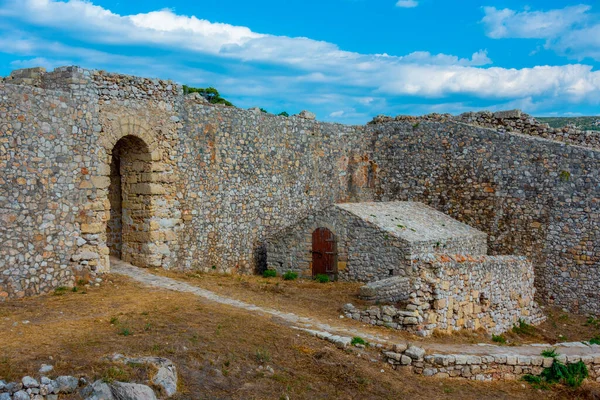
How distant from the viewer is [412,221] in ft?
64.3

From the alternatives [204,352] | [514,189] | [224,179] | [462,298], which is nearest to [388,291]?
[462,298]

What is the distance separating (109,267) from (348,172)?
1094 centimetres

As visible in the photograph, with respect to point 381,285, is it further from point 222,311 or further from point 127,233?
point 127,233

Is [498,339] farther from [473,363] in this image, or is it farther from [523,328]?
[473,363]

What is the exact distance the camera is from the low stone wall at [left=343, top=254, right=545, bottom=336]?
45.8ft

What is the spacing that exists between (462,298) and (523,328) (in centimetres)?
337

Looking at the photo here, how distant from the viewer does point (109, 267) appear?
Answer: 50.8ft

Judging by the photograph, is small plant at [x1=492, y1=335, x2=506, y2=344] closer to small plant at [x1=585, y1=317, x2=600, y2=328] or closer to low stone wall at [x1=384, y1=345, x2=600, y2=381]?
low stone wall at [x1=384, y1=345, x2=600, y2=381]

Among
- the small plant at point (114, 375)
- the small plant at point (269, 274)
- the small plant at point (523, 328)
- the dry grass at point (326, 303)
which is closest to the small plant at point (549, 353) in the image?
the dry grass at point (326, 303)

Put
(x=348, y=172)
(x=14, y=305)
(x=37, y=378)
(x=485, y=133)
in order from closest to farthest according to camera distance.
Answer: (x=37, y=378), (x=14, y=305), (x=485, y=133), (x=348, y=172)

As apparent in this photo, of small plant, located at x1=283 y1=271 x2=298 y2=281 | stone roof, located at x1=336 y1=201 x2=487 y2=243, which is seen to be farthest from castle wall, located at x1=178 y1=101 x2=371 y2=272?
stone roof, located at x1=336 y1=201 x2=487 y2=243

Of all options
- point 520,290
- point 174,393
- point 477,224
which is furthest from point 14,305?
point 477,224

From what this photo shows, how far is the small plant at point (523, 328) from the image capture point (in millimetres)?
17109

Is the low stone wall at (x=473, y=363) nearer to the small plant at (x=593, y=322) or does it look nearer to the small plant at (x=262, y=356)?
the small plant at (x=262, y=356)
